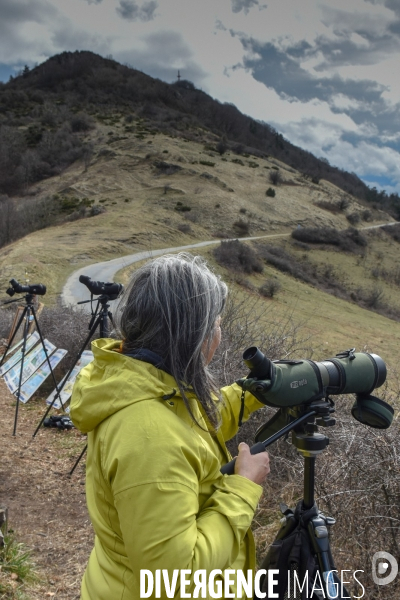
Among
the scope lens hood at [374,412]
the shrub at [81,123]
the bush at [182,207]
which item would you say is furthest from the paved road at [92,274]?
the shrub at [81,123]

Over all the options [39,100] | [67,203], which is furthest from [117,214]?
[39,100]

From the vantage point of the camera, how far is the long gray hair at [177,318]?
4.51ft

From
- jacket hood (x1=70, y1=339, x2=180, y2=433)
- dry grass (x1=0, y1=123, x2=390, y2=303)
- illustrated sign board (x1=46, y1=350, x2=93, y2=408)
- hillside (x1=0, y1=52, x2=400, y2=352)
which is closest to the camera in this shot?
jacket hood (x1=70, y1=339, x2=180, y2=433)

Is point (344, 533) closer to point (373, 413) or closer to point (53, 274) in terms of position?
point (373, 413)

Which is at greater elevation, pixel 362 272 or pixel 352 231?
pixel 352 231

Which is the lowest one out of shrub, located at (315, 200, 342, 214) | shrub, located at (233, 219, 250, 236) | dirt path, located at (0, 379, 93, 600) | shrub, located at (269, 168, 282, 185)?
dirt path, located at (0, 379, 93, 600)

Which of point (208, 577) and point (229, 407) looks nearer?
point (208, 577)

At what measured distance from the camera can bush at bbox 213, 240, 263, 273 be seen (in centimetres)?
2580

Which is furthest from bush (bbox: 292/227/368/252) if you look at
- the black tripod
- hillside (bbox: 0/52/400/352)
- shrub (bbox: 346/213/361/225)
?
the black tripod

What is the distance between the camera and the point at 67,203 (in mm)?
38188

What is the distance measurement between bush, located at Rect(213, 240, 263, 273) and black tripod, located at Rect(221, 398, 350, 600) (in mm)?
23625

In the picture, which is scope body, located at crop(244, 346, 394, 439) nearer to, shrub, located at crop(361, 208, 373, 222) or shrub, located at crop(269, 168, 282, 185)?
shrub, located at crop(269, 168, 282, 185)

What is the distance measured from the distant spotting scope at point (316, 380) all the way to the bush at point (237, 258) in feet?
77.2

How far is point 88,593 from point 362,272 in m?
36.0
